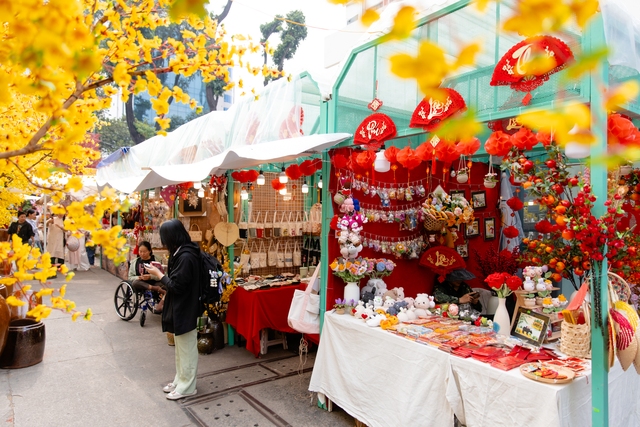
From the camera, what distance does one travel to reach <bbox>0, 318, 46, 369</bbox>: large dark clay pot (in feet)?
16.6

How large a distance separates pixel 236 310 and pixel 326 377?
2175 mm

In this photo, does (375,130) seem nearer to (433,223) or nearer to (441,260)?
(433,223)

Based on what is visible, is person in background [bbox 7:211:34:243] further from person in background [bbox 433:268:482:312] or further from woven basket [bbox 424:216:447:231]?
person in background [bbox 433:268:482:312]

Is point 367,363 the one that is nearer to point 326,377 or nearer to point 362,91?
point 326,377

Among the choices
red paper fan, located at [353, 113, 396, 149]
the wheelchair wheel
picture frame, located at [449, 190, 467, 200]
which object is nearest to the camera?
red paper fan, located at [353, 113, 396, 149]

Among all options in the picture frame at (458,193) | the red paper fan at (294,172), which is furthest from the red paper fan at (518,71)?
the picture frame at (458,193)

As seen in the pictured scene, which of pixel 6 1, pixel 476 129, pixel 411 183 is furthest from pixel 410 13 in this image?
pixel 411 183

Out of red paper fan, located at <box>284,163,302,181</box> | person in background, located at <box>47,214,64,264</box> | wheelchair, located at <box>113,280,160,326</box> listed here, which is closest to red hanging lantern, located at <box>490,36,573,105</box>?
red paper fan, located at <box>284,163,302,181</box>

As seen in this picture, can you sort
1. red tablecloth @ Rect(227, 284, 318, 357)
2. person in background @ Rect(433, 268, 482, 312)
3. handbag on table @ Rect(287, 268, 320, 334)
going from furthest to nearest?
red tablecloth @ Rect(227, 284, 318, 357) < person in background @ Rect(433, 268, 482, 312) < handbag on table @ Rect(287, 268, 320, 334)

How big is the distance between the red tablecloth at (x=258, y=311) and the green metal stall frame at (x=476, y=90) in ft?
4.44

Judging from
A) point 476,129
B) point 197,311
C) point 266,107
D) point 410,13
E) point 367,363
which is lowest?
point 367,363

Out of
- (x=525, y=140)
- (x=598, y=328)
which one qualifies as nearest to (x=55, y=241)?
(x=525, y=140)

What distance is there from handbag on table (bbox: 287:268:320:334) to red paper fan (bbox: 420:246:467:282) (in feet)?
4.85

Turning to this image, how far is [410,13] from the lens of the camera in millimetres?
723
